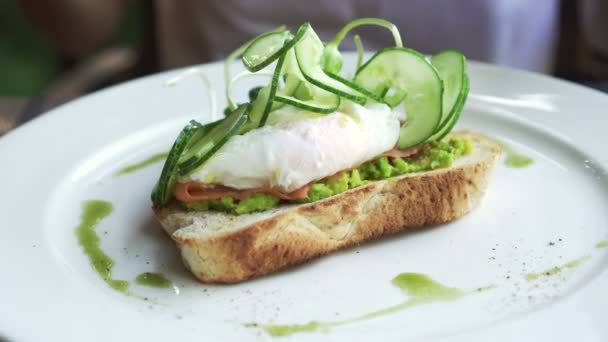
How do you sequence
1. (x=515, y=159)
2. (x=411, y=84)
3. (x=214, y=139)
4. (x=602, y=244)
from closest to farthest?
(x=602, y=244)
(x=214, y=139)
(x=411, y=84)
(x=515, y=159)

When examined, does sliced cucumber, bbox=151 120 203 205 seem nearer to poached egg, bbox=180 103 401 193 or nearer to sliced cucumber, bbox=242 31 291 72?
poached egg, bbox=180 103 401 193

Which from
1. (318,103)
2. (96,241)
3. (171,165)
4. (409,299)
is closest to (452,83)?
(318,103)

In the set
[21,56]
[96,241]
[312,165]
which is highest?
[312,165]

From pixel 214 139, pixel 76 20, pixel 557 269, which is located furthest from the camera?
pixel 76 20

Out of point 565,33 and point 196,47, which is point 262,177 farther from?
point 565,33

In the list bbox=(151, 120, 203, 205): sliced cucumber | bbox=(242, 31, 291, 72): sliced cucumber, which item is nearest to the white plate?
bbox=(151, 120, 203, 205): sliced cucumber

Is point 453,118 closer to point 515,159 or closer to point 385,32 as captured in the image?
point 515,159
